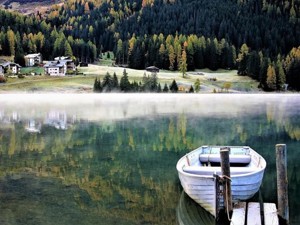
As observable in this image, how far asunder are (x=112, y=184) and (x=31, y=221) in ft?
21.6

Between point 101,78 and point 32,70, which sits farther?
point 32,70

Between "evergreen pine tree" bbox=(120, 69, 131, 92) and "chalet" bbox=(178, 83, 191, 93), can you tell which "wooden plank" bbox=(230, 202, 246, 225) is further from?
"chalet" bbox=(178, 83, 191, 93)

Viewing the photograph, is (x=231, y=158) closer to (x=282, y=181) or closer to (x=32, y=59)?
(x=282, y=181)

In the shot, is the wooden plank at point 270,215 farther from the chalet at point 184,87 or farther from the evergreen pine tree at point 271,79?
the evergreen pine tree at point 271,79

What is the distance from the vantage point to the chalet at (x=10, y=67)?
160137 mm

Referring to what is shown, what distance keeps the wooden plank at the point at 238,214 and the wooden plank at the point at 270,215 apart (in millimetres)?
723

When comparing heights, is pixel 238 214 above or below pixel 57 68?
above

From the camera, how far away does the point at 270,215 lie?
1609cm

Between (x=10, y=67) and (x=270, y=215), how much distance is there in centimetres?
15598

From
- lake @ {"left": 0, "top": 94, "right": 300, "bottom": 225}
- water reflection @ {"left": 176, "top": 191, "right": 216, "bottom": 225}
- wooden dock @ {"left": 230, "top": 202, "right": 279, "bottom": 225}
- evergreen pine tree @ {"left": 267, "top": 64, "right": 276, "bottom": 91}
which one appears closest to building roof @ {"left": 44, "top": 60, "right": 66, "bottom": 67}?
evergreen pine tree @ {"left": 267, "top": 64, "right": 276, "bottom": 91}

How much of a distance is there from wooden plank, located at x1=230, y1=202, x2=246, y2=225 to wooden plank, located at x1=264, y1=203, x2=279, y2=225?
723 mm

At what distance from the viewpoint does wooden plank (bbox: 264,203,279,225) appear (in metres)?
15.4

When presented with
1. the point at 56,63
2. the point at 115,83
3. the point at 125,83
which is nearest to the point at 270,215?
the point at 125,83

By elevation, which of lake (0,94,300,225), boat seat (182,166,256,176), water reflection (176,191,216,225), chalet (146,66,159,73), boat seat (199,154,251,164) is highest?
boat seat (182,166,256,176)
